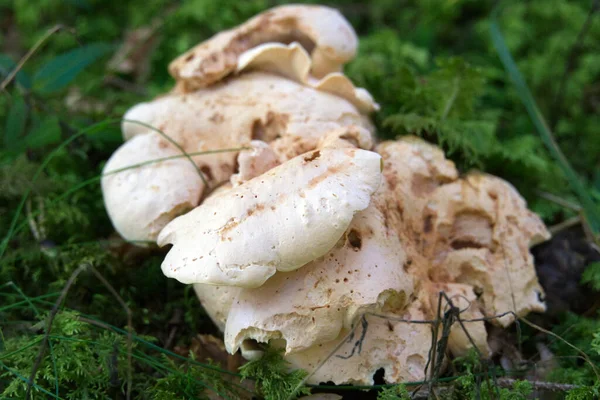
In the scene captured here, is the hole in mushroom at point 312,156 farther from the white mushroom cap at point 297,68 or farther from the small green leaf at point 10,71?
the small green leaf at point 10,71

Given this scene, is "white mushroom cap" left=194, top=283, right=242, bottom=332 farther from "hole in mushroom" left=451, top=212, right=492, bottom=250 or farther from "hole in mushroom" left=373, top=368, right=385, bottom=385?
"hole in mushroom" left=451, top=212, right=492, bottom=250

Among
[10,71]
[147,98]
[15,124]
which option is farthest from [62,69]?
[147,98]

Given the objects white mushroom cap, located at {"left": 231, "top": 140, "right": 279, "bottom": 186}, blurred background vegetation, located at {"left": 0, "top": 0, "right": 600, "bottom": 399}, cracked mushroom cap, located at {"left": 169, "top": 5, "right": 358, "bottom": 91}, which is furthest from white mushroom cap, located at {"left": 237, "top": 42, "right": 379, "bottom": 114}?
white mushroom cap, located at {"left": 231, "top": 140, "right": 279, "bottom": 186}

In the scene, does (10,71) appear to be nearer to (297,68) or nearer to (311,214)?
(297,68)

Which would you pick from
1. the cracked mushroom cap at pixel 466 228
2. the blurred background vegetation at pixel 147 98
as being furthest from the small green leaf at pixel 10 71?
the cracked mushroom cap at pixel 466 228

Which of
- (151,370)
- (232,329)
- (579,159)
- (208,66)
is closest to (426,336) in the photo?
(232,329)

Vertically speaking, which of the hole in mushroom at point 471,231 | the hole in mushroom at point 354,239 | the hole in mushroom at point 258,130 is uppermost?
the hole in mushroom at point 258,130
